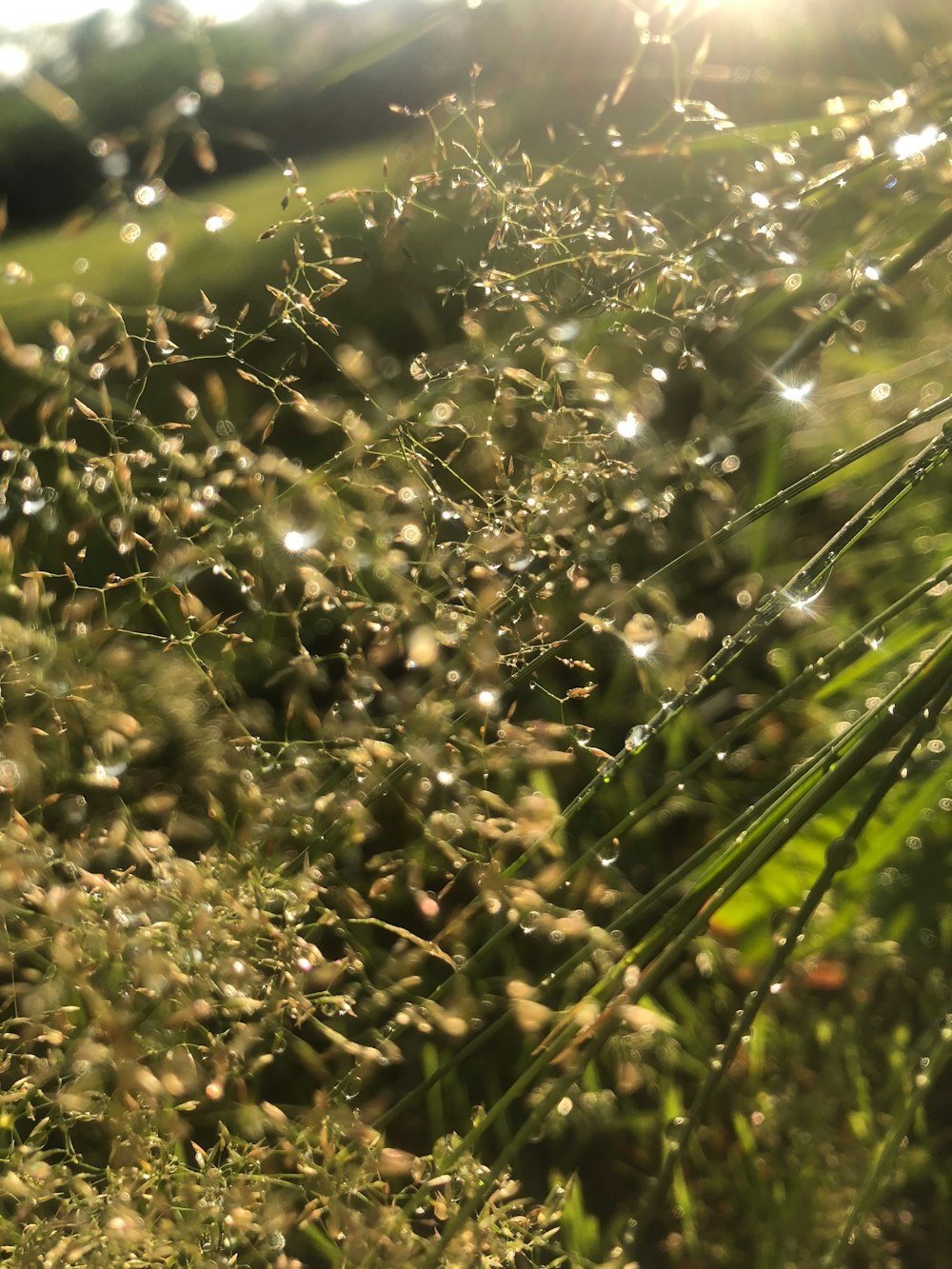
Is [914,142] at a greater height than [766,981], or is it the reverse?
[914,142]

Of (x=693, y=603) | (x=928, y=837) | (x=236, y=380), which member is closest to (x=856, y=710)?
(x=928, y=837)

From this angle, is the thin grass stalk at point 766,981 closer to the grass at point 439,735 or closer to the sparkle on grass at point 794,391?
the grass at point 439,735

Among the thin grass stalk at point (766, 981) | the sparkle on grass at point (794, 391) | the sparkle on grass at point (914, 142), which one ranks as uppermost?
the sparkle on grass at point (914, 142)

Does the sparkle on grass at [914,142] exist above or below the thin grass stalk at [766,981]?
above

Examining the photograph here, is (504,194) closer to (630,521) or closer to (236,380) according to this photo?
(630,521)

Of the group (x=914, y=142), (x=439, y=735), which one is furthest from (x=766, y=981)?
(x=914, y=142)

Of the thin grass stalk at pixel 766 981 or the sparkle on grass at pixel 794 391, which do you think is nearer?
the thin grass stalk at pixel 766 981

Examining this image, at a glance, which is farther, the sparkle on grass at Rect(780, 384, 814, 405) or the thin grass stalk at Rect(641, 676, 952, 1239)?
the sparkle on grass at Rect(780, 384, 814, 405)

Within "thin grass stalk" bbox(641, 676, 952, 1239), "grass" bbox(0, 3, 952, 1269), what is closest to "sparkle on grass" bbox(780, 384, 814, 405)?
"grass" bbox(0, 3, 952, 1269)

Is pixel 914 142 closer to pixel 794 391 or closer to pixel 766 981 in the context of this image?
pixel 794 391

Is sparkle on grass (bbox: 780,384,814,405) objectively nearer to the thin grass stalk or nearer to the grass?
the grass

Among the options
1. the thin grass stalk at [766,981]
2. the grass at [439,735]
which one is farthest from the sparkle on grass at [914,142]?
the thin grass stalk at [766,981]
